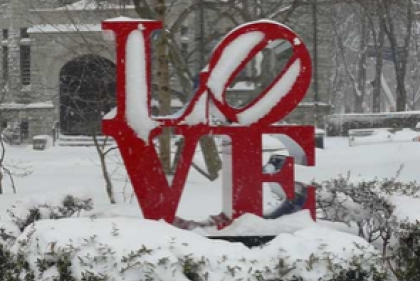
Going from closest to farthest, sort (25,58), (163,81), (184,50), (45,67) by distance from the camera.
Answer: (163,81) → (184,50) → (45,67) → (25,58)

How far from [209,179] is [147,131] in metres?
8.67

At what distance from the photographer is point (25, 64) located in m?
32.1

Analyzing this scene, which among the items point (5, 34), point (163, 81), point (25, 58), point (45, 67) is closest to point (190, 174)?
point (163, 81)

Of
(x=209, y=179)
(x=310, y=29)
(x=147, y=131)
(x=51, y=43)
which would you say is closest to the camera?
(x=147, y=131)

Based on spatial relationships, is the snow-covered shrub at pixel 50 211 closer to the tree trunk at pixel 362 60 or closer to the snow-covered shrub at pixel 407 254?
the snow-covered shrub at pixel 407 254

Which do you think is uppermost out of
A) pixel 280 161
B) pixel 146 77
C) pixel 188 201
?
pixel 146 77

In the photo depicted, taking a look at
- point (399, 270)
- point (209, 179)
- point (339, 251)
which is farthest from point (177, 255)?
point (209, 179)

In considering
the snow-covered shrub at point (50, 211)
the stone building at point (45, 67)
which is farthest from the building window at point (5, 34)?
the snow-covered shrub at point (50, 211)

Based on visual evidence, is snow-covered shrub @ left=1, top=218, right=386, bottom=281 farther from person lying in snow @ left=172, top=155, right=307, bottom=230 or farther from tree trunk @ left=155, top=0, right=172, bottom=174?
tree trunk @ left=155, top=0, right=172, bottom=174

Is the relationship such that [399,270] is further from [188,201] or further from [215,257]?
[188,201]

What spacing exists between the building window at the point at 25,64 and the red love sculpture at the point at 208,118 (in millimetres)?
26270

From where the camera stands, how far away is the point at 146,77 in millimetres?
6730

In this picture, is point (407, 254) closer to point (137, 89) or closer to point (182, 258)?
point (182, 258)

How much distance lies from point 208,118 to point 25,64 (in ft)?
88.1
